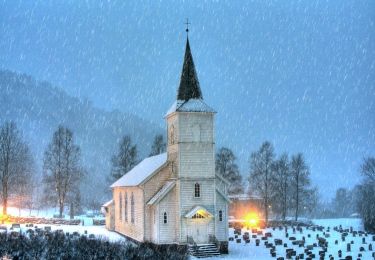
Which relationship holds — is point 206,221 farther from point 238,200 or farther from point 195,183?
point 238,200

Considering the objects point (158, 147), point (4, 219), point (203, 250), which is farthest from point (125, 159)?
point (203, 250)

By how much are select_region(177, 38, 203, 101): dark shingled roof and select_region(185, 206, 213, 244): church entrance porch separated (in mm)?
7626

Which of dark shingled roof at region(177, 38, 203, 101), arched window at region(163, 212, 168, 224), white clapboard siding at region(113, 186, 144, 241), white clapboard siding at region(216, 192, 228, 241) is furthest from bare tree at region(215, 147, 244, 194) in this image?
arched window at region(163, 212, 168, 224)

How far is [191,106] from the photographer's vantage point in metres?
36.4

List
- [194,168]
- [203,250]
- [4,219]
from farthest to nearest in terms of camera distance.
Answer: [4,219] < [194,168] < [203,250]

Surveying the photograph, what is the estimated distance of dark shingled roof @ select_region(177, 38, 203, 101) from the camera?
122 ft

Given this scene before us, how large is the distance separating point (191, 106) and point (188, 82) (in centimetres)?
197

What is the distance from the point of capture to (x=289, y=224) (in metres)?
59.2

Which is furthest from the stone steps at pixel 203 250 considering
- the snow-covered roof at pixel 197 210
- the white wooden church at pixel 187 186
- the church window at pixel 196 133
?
the church window at pixel 196 133

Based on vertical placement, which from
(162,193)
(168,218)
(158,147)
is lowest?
(168,218)

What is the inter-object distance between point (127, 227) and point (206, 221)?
28.6 ft

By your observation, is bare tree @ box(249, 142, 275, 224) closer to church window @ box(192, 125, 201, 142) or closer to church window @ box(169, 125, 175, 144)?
church window @ box(169, 125, 175, 144)

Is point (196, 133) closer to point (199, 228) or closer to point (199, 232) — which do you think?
point (199, 228)

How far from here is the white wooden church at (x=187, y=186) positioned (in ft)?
117
